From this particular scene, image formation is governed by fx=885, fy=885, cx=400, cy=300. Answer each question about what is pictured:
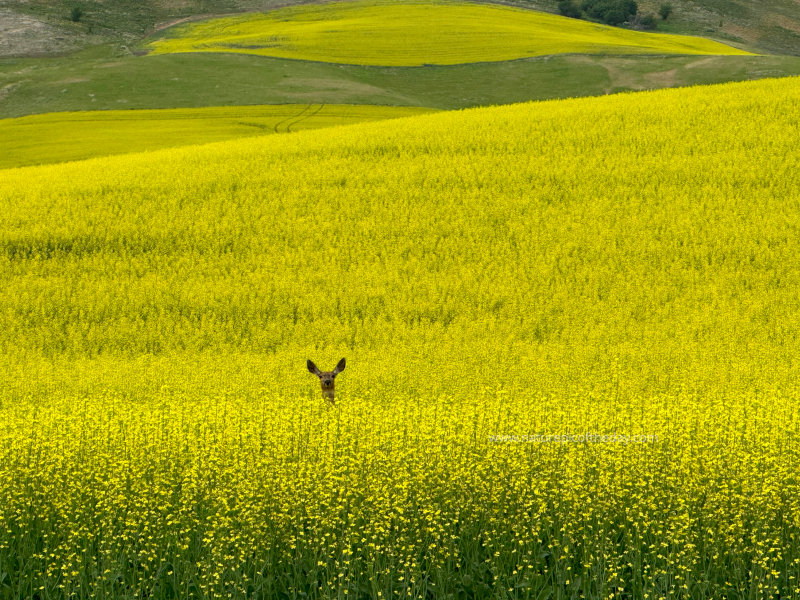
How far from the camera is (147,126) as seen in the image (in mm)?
38438

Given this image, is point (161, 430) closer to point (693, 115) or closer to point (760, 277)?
point (760, 277)

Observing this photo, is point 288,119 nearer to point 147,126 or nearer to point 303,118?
point 303,118

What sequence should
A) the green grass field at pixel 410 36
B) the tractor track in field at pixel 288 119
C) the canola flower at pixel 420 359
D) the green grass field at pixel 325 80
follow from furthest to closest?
the green grass field at pixel 410 36 → the green grass field at pixel 325 80 → the tractor track in field at pixel 288 119 → the canola flower at pixel 420 359

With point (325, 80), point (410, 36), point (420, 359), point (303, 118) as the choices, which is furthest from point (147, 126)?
point (420, 359)

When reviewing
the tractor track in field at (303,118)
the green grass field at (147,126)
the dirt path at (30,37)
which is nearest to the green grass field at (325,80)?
the tractor track in field at (303,118)

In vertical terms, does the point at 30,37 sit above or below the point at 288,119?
above

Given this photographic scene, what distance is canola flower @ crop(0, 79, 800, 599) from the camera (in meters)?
5.51

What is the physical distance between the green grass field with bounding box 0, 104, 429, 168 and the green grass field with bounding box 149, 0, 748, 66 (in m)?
13.9

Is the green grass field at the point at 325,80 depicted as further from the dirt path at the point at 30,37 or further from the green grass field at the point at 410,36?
the green grass field at the point at 410,36

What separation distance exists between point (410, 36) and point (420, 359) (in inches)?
2080

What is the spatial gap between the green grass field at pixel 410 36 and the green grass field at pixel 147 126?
45.7 feet

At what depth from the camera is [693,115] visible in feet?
78.9

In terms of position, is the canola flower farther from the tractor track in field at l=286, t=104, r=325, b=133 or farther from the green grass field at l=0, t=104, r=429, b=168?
the tractor track in field at l=286, t=104, r=325, b=133

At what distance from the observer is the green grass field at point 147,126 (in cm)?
3397
